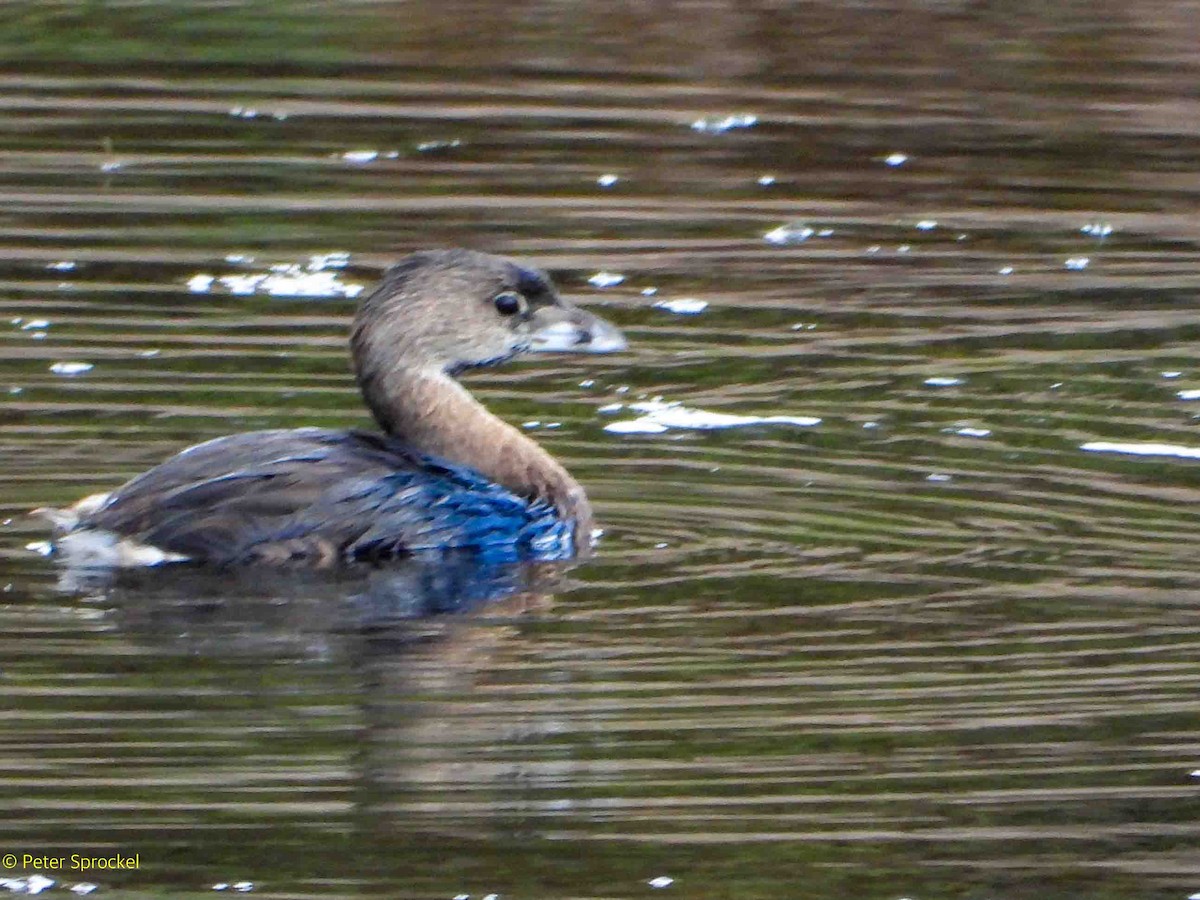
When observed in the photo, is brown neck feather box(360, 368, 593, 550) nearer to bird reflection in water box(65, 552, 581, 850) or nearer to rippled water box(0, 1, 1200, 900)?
rippled water box(0, 1, 1200, 900)

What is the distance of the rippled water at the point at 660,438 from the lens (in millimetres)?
5980

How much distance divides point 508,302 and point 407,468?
0.88 meters

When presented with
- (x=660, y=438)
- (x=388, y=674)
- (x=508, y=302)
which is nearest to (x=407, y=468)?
(x=508, y=302)

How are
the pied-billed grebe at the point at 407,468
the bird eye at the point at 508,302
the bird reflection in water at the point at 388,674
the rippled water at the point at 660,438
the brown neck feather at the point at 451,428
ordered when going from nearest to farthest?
the rippled water at the point at 660,438, the bird reflection in water at the point at 388,674, the pied-billed grebe at the point at 407,468, the brown neck feather at the point at 451,428, the bird eye at the point at 508,302

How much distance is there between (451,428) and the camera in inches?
350

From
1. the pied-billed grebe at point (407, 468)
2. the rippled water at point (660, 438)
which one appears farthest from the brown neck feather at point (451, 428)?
the rippled water at point (660, 438)

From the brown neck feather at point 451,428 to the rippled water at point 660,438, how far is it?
0.28m

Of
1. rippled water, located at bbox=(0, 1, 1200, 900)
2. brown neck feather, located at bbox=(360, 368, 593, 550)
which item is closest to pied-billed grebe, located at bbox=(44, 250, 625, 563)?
brown neck feather, located at bbox=(360, 368, 593, 550)

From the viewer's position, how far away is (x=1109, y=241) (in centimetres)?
1242

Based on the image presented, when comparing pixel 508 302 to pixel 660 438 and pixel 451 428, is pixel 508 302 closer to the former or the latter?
pixel 451 428

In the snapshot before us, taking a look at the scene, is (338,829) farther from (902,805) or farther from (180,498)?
(180,498)

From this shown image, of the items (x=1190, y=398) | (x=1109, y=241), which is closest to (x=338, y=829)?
(x=1190, y=398)

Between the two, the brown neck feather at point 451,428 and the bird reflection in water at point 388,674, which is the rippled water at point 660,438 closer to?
the bird reflection in water at point 388,674

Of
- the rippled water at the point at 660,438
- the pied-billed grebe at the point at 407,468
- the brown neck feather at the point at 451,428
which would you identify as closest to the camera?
the rippled water at the point at 660,438
